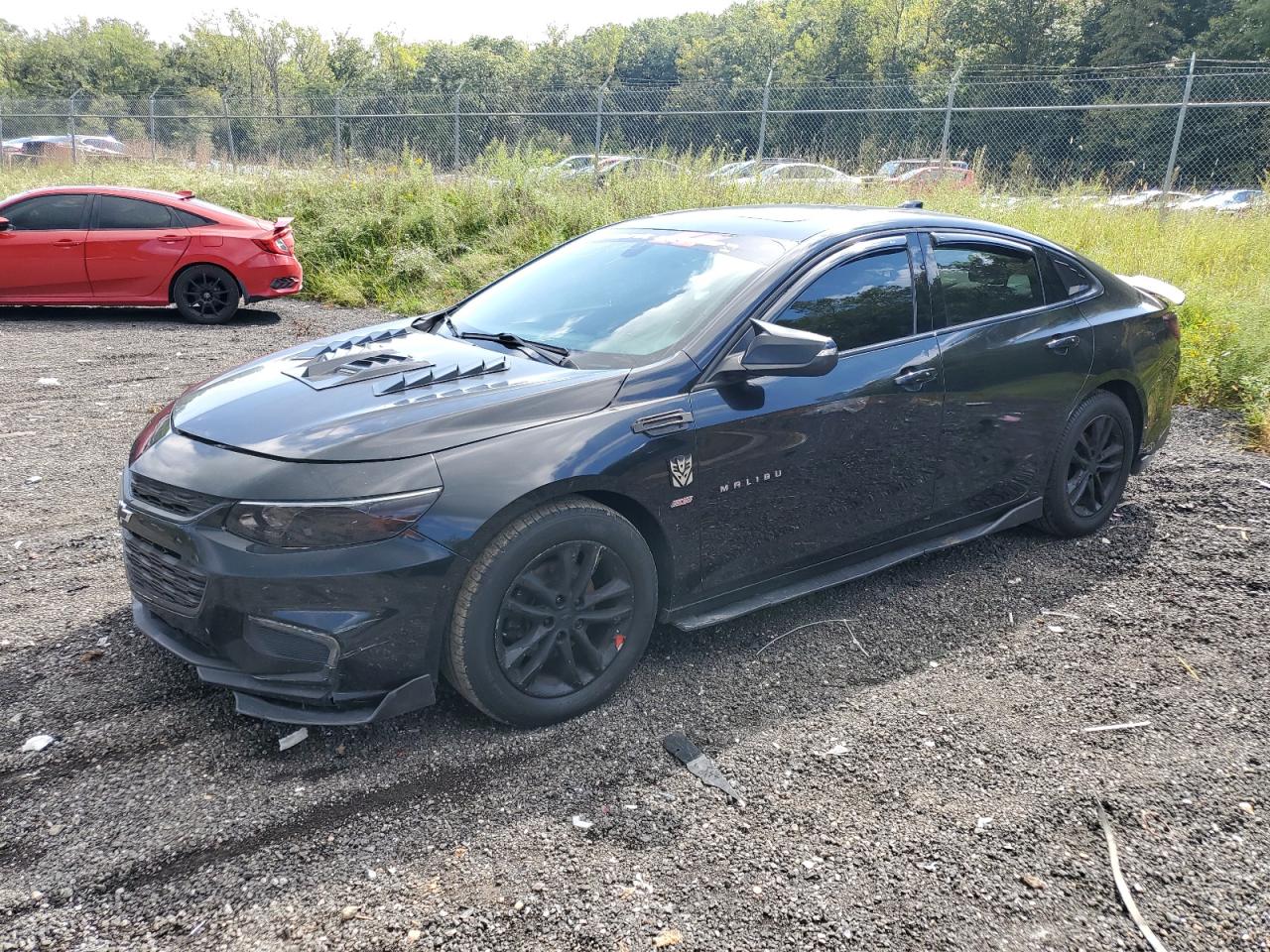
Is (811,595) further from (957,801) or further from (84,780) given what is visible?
(84,780)

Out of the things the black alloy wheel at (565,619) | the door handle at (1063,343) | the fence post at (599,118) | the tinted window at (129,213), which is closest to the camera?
the black alloy wheel at (565,619)

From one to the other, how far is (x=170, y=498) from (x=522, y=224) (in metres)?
11.3

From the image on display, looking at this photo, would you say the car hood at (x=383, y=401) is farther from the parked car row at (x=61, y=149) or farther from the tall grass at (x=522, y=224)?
the parked car row at (x=61, y=149)

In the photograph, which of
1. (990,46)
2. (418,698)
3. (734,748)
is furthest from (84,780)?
(990,46)

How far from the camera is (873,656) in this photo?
12.5ft

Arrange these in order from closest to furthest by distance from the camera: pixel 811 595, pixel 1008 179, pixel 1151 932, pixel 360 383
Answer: pixel 1151 932 < pixel 360 383 < pixel 811 595 < pixel 1008 179

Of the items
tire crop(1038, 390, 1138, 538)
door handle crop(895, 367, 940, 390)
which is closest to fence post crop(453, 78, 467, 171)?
tire crop(1038, 390, 1138, 538)

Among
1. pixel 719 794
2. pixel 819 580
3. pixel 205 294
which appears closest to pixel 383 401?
pixel 719 794

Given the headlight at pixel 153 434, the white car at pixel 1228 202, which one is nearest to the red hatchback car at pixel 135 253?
the headlight at pixel 153 434

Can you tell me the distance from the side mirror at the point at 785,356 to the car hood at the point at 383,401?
1.46 ft

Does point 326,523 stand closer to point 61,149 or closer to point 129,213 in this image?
point 129,213

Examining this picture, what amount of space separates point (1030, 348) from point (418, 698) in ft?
10.0

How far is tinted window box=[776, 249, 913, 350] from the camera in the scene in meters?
3.77

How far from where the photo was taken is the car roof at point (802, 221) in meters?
4.01
